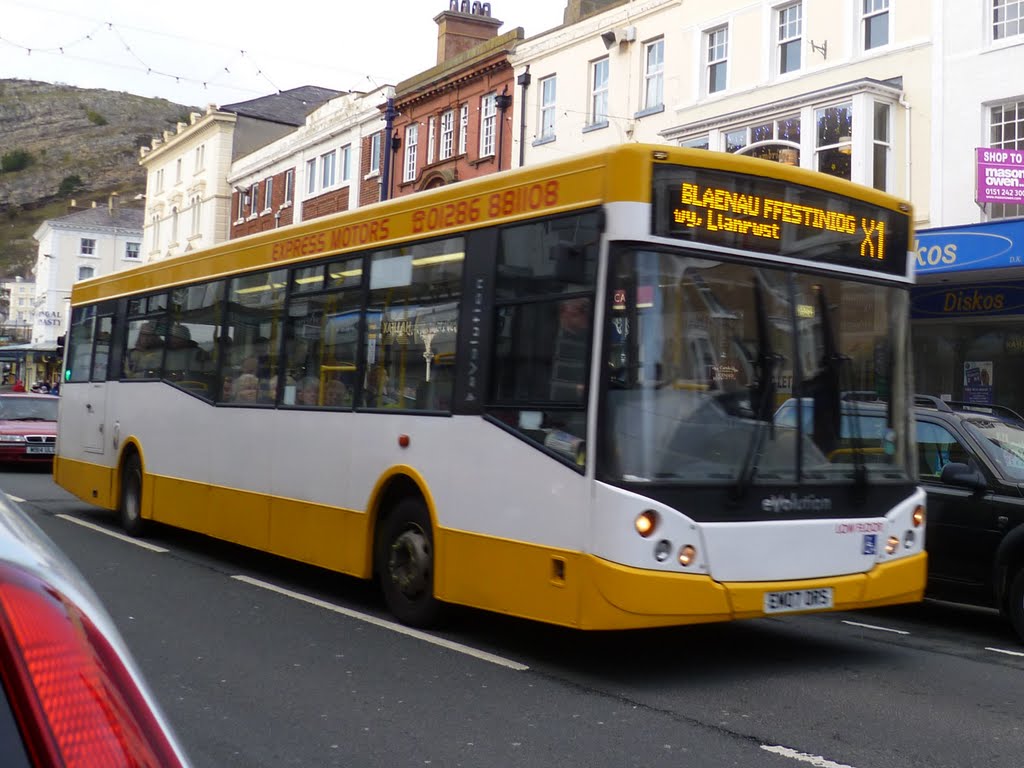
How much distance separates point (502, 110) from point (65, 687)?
3292 cm

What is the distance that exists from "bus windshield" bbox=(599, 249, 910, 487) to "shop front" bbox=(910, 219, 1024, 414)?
1253 centimetres

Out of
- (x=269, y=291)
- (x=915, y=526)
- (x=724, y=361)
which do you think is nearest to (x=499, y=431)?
(x=724, y=361)

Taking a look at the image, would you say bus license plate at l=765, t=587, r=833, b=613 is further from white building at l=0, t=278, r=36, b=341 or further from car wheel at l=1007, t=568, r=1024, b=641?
white building at l=0, t=278, r=36, b=341

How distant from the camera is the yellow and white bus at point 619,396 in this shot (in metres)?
6.70

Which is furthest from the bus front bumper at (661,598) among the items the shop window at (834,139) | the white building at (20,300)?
the white building at (20,300)

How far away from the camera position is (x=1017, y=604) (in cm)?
841

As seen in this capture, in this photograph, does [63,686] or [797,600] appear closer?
[63,686]

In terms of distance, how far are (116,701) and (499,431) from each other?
6031mm

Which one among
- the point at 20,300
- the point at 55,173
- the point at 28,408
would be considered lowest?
the point at 28,408

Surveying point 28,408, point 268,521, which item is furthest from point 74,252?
point 268,521

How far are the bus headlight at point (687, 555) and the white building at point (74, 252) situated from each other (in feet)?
321

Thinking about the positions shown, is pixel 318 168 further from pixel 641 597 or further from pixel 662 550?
pixel 641 597

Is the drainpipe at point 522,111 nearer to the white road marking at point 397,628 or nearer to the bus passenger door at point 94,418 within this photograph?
the bus passenger door at point 94,418

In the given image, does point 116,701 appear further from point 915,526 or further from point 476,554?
point 915,526
